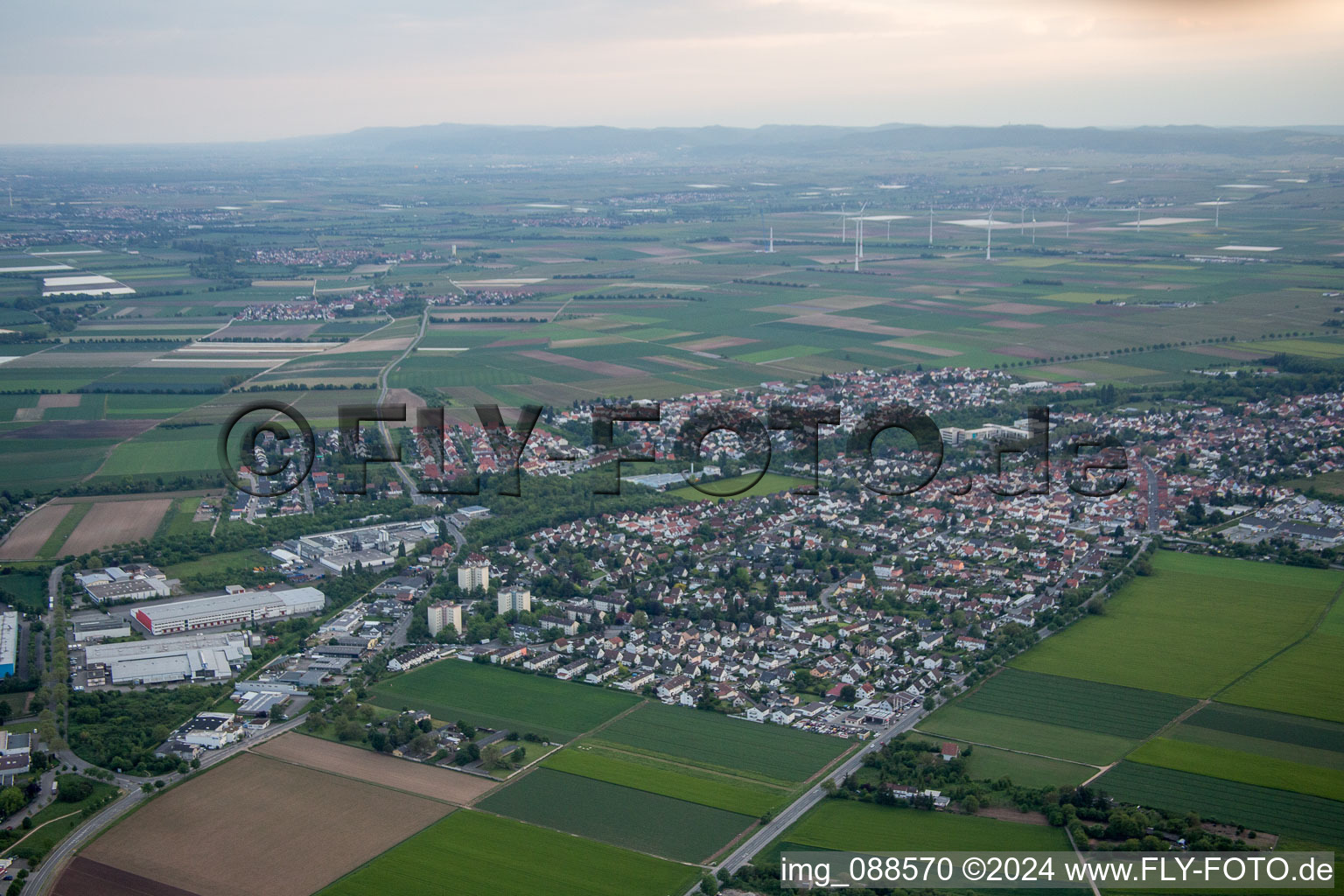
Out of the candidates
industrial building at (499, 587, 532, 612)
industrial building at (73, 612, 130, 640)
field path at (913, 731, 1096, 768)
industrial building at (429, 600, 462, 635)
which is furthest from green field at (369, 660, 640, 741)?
industrial building at (73, 612, 130, 640)

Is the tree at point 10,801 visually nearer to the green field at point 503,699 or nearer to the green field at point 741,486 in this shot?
the green field at point 503,699

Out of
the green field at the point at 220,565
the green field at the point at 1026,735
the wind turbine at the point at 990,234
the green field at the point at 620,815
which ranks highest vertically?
the wind turbine at the point at 990,234

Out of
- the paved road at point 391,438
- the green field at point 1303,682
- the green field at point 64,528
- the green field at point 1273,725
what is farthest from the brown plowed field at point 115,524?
the green field at point 1303,682

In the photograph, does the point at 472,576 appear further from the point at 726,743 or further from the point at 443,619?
the point at 726,743

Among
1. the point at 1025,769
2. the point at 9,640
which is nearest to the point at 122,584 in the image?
the point at 9,640

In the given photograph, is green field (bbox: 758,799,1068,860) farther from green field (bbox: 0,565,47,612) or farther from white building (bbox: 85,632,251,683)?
green field (bbox: 0,565,47,612)

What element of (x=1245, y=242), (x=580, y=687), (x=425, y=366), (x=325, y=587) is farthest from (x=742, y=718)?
(x=1245, y=242)
